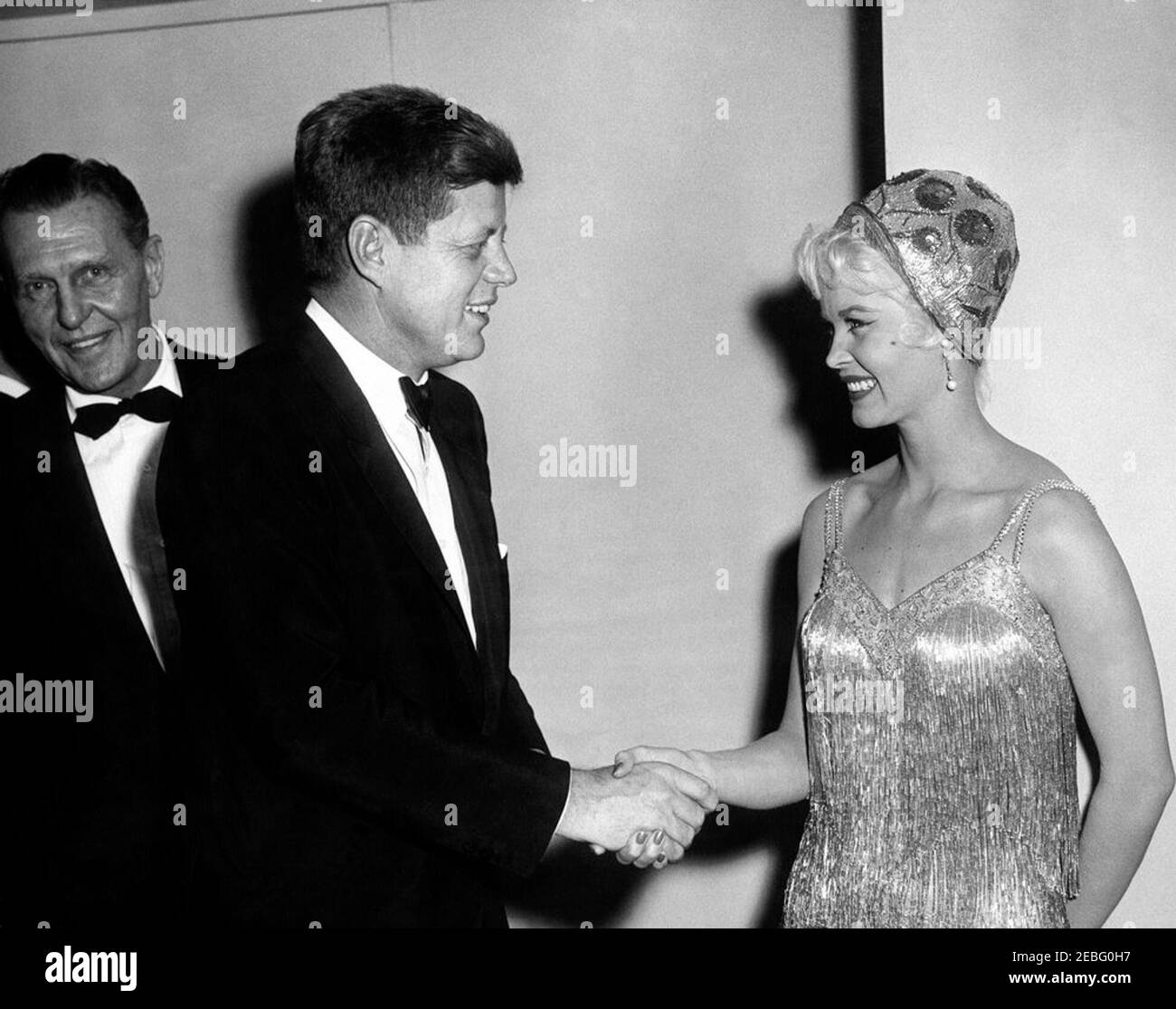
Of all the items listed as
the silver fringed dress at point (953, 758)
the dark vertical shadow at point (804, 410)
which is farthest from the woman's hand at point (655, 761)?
the dark vertical shadow at point (804, 410)

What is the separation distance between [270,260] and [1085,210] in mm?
1737

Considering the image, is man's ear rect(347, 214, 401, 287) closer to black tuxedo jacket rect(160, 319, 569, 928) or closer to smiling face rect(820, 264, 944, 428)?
black tuxedo jacket rect(160, 319, 569, 928)

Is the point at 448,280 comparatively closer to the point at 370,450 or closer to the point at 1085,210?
the point at 370,450

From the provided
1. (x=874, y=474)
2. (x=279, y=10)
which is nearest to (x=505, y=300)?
(x=279, y=10)

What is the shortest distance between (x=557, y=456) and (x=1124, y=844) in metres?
1.42

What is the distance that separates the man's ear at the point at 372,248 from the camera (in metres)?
1.87

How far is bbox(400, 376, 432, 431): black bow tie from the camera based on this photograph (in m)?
1.93

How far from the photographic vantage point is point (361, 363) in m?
1.91

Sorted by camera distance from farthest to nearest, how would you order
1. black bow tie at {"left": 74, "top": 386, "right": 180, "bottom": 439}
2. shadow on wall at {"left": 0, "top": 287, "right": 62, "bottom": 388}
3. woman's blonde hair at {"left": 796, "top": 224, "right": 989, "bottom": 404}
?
shadow on wall at {"left": 0, "top": 287, "right": 62, "bottom": 388} < black bow tie at {"left": 74, "top": 386, "right": 180, "bottom": 439} < woman's blonde hair at {"left": 796, "top": 224, "right": 989, "bottom": 404}

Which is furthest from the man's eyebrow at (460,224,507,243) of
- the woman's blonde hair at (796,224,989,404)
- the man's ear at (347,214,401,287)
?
the woman's blonde hair at (796,224,989,404)

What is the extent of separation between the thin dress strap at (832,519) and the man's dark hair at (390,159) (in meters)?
0.73

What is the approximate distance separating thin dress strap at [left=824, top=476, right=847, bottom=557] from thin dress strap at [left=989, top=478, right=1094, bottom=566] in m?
0.27

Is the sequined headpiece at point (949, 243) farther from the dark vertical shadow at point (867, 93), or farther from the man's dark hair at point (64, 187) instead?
the man's dark hair at point (64, 187)
